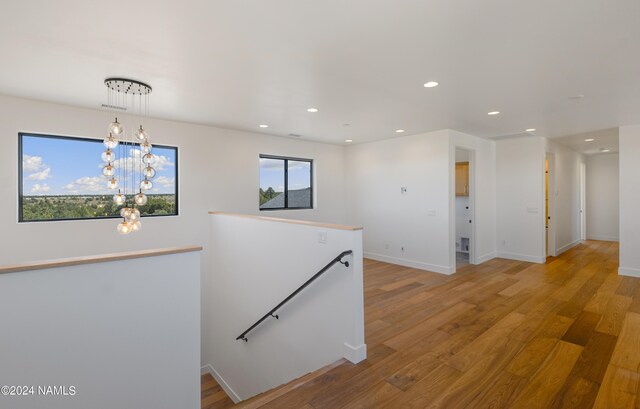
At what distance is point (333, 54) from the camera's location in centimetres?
265

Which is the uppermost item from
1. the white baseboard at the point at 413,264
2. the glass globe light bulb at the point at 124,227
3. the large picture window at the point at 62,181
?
the large picture window at the point at 62,181

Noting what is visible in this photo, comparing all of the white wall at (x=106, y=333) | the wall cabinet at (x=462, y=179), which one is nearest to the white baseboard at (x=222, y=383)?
the white wall at (x=106, y=333)

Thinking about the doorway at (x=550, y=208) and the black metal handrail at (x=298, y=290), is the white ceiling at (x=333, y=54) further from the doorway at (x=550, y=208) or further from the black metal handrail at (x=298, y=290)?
the doorway at (x=550, y=208)

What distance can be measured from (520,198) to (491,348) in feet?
15.7

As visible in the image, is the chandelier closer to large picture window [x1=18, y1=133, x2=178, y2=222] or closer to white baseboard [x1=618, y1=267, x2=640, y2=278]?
large picture window [x1=18, y1=133, x2=178, y2=222]

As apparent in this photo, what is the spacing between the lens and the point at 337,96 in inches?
149

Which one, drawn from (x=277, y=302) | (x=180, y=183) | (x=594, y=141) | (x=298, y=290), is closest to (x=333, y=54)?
(x=298, y=290)

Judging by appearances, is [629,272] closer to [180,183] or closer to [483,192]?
[483,192]

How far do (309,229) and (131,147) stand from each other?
3.21 meters

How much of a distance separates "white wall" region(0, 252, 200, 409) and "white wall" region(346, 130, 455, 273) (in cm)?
467

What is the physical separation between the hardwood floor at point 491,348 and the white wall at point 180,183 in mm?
2674

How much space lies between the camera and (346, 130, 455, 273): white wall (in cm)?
579

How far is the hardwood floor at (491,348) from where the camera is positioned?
2266mm

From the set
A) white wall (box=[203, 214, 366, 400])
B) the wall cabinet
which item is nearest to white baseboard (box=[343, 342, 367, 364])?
white wall (box=[203, 214, 366, 400])
